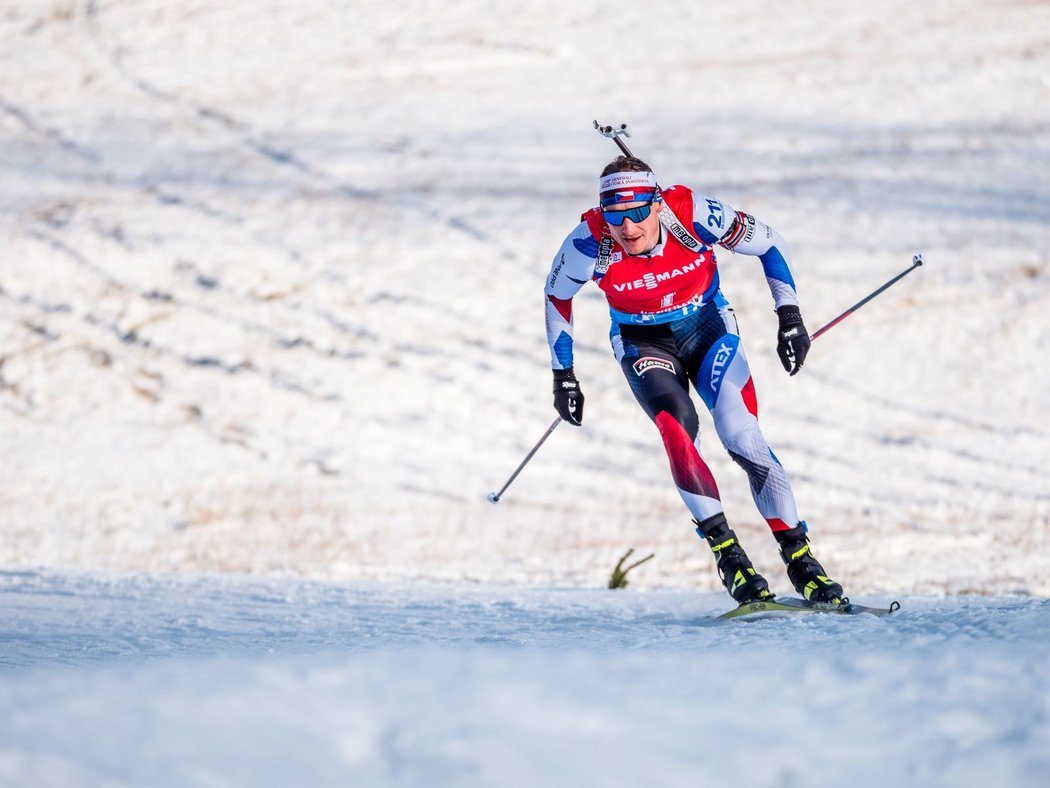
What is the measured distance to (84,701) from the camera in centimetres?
213

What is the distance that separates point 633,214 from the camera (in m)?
4.31

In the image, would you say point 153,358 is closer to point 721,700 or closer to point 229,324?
point 229,324

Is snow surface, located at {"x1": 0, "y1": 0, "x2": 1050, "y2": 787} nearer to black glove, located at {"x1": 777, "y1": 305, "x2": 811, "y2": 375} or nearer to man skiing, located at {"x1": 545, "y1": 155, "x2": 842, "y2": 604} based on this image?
man skiing, located at {"x1": 545, "y1": 155, "x2": 842, "y2": 604}

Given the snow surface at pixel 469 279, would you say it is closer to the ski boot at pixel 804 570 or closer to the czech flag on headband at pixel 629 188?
the ski boot at pixel 804 570

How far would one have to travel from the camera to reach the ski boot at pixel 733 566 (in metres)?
4.18

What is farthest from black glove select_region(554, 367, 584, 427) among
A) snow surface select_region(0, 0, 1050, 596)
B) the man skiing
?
snow surface select_region(0, 0, 1050, 596)

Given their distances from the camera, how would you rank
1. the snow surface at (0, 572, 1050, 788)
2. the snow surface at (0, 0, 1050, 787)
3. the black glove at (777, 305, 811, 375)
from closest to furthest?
the snow surface at (0, 572, 1050, 788) < the snow surface at (0, 0, 1050, 787) < the black glove at (777, 305, 811, 375)

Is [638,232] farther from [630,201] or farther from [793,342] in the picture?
[793,342]

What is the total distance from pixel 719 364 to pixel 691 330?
0.21m

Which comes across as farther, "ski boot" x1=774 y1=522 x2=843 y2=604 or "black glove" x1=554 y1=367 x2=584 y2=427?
"black glove" x1=554 y1=367 x2=584 y2=427

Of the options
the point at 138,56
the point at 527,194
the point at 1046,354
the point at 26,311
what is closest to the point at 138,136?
the point at 138,56

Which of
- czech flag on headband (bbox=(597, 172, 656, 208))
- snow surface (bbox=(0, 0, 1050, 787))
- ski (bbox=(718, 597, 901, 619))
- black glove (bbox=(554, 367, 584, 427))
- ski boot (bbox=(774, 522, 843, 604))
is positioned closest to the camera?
snow surface (bbox=(0, 0, 1050, 787))

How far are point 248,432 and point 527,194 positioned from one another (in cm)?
407

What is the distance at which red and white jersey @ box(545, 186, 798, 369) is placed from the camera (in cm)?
448
